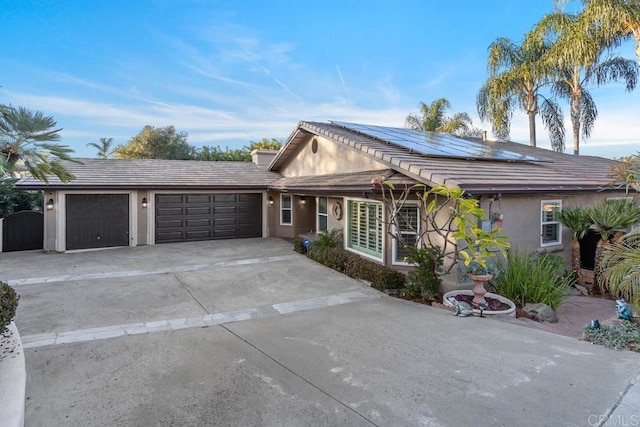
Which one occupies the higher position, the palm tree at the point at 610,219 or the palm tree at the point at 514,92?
the palm tree at the point at 514,92

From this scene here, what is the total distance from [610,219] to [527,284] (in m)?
3.49

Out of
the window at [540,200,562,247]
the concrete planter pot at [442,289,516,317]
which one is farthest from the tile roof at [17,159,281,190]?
the window at [540,200,562,247]

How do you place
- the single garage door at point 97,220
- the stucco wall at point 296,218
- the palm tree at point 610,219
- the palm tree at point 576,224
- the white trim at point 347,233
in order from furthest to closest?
the stucco wall at point 296,218, the single garage door at point 97,220, the white trim at point 347,233, the palm tree at point 576,224, the palm tree at point 610,219

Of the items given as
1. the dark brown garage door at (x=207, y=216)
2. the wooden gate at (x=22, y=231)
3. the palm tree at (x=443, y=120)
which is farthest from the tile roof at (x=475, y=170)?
the palm tree at (x=443, y=120)

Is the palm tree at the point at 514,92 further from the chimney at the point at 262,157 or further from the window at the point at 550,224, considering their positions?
the chimney at the point at 262,157

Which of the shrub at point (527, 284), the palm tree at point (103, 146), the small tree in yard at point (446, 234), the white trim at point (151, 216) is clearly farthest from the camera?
the palm tree at point (103, 146)

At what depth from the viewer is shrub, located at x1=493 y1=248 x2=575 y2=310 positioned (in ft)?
24.3

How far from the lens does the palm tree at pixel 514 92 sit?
20625 millimetres

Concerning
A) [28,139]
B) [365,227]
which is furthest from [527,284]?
[28,139]

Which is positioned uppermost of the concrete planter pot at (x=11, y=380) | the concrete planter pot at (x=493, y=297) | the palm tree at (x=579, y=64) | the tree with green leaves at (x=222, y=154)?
the palm tree at (x=579, y=64)

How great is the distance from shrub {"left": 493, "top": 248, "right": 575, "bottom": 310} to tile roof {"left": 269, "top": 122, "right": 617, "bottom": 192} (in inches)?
68.1

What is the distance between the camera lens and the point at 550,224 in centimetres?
999

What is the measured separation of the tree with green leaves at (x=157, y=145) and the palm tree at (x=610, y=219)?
3545 centimetres

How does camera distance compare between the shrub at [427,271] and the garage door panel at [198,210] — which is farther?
the garage door panel at [198,210]
